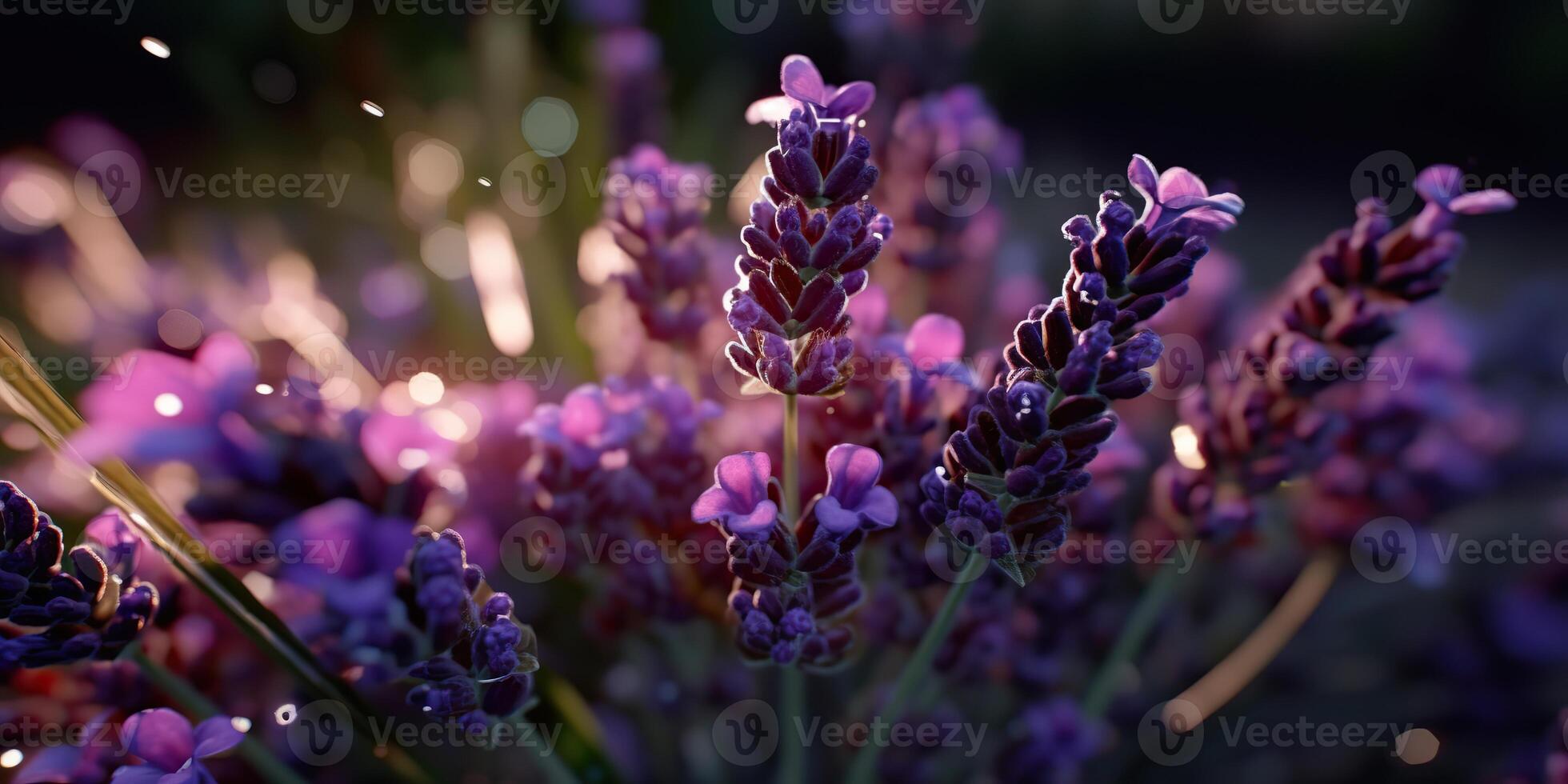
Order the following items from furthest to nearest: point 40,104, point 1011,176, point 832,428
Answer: point 40,104, point 1011,176, point 832,428

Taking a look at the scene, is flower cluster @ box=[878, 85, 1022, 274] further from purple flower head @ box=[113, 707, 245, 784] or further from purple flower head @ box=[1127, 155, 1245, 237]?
purple flower head @ box=[113, 707, 245, 784]

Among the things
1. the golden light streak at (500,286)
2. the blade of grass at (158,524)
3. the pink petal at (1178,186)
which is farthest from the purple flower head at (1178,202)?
the golden light streak at (500,286)

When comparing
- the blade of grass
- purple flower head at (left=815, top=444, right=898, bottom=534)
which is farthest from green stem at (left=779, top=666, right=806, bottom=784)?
the blade of grass

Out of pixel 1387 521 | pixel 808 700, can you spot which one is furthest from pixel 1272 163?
pixel 808 700

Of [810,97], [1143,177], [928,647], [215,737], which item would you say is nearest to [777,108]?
[810,97]

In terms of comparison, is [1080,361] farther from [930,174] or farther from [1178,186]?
[930,174]

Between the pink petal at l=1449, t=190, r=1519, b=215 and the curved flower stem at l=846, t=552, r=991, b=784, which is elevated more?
the pink petal at l=1449, t=190, r=1519, b=215

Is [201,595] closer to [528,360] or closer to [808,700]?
[528,360]
